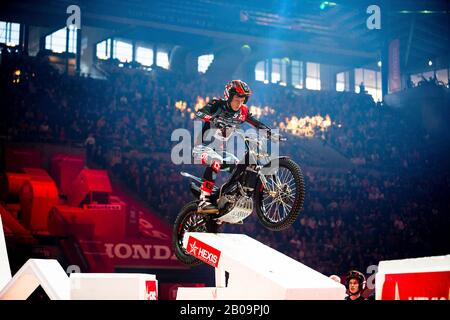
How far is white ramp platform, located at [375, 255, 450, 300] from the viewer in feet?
13.0

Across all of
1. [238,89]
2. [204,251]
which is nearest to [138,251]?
[238,89]

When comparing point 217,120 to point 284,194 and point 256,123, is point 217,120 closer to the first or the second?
point 256,123

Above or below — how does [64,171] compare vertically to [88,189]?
above

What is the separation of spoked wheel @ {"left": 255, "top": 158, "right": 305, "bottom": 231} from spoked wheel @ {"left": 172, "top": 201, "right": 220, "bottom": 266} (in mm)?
647

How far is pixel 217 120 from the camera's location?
7.02 m

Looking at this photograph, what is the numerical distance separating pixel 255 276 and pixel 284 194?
2181 mm

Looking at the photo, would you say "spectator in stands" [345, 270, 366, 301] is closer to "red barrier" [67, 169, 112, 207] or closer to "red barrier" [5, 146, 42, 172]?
"red barrier" [67, 169, 112, 207]

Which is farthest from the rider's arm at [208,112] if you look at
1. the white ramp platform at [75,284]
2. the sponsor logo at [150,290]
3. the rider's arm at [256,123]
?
the white ramp platform at [75,284]

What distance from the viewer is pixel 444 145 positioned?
22.6 meters

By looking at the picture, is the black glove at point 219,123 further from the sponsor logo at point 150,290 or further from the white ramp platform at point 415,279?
the white ramp platform at point 415,279

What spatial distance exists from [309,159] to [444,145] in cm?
591

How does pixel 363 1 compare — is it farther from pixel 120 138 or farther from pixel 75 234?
pixel 75 234

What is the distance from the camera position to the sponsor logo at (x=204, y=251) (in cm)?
537

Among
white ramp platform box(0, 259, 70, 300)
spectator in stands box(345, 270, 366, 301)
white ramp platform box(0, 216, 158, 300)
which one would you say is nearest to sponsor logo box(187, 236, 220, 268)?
white ramp platform box(0, 216, 158, 300)
